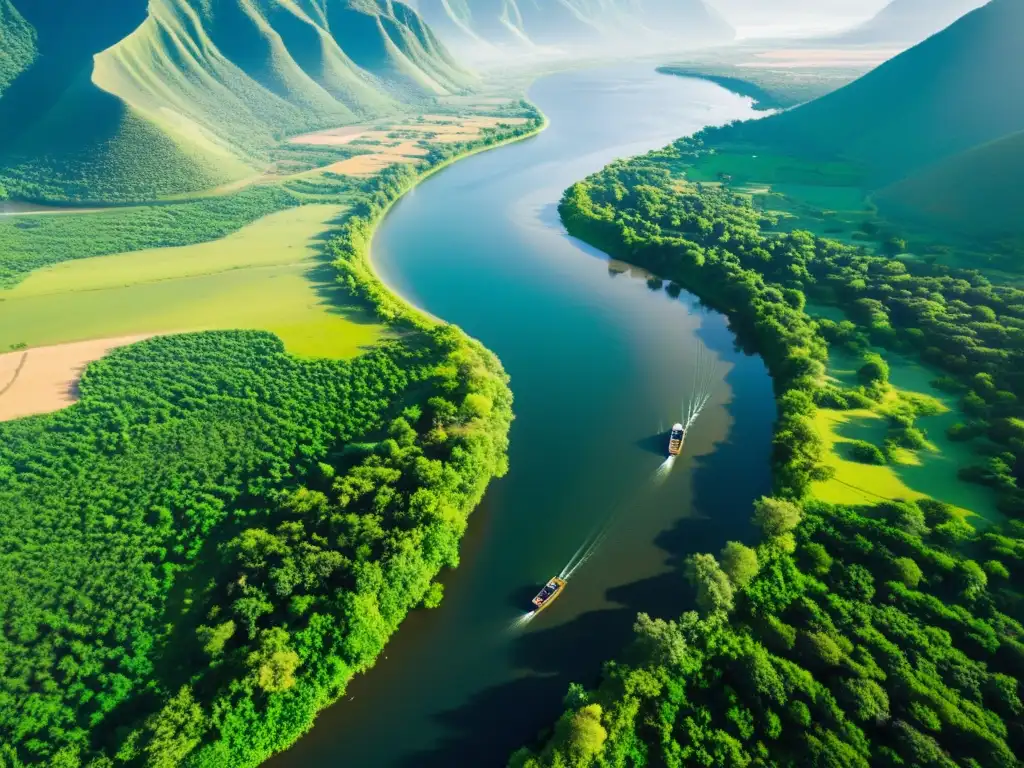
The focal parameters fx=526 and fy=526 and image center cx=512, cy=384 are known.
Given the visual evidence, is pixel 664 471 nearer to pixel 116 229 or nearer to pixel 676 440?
pixel 676 440

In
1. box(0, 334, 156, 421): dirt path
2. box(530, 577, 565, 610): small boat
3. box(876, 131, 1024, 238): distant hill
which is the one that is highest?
box(876, 131, 1024, 238): distant hill

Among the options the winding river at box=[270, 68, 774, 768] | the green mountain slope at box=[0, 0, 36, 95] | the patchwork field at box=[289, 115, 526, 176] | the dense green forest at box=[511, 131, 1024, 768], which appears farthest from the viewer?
the patchwork field at box=[289, 115, 526, 176]

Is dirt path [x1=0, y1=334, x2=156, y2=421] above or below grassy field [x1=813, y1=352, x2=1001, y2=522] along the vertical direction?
below

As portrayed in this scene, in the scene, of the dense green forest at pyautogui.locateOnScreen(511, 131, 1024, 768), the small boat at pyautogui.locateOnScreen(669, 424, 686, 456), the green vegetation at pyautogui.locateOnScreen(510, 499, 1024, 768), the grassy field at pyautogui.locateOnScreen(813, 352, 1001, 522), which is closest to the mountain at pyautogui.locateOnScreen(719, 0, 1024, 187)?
the dense green forest at pyautogui.locateOnScreen(511, 131, 1024, 768)

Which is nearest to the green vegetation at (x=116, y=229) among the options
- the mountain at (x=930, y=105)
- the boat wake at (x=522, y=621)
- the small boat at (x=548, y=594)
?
the boat wake at (x=522, y=621)

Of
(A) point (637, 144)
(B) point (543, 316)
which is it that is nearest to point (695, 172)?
(A) point (637, 144)

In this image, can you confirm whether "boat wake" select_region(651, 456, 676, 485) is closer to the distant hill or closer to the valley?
the valley
